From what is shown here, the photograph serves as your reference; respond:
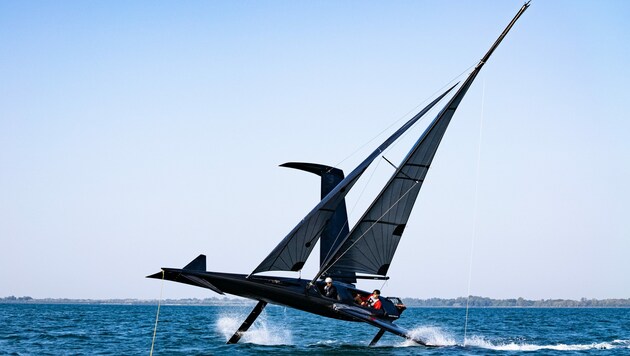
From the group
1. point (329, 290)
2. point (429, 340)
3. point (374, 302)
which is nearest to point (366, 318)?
point (329, 290)

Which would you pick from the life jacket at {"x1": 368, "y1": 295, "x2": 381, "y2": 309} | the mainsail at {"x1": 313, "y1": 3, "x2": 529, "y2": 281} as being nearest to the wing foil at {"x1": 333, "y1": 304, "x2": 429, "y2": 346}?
the life jacket at {"x1": 368, "y1": 295, "x2": 381, "y2": 309}

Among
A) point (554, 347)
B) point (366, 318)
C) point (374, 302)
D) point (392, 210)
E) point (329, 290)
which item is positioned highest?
point (392, 210)

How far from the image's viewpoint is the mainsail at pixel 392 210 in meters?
25.7

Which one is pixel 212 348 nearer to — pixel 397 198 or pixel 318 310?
pixel 318 310

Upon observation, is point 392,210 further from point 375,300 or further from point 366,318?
point 366,318

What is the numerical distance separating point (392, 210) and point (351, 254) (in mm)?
2128

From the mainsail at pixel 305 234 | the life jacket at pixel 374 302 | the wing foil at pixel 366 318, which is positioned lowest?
the wing foil at pixel 366 318

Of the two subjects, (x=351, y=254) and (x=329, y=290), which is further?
(x=351, y=254)

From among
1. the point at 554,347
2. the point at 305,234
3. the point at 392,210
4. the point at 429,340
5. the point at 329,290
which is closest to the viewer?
the point at 305,234

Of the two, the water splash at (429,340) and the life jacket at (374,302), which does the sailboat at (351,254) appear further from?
the water splash at (429,340)

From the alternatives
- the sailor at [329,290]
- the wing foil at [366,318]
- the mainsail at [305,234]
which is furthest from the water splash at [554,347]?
the mainsail at [305,234]

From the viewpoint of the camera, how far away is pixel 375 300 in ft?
87.6

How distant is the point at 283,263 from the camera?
2441 cm

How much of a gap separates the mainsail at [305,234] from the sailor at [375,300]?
3.26 m
